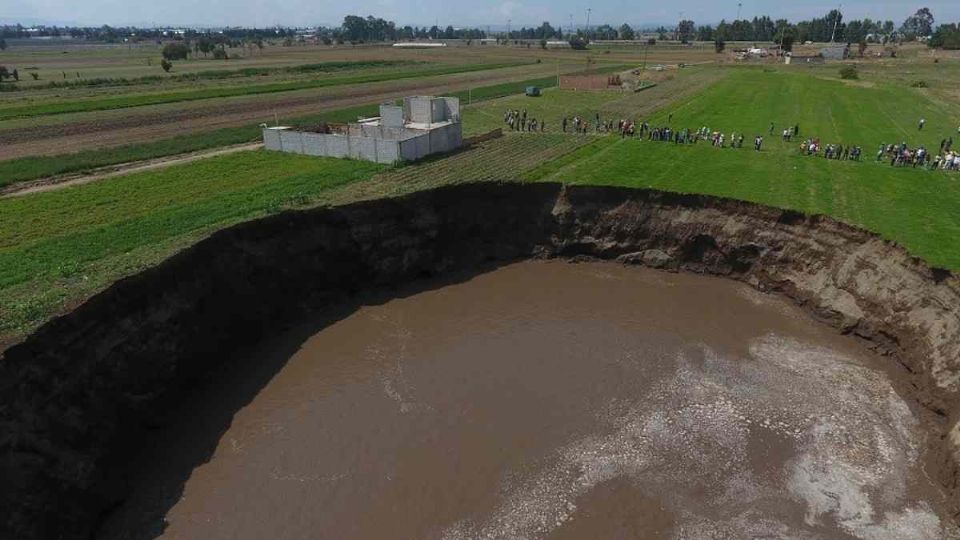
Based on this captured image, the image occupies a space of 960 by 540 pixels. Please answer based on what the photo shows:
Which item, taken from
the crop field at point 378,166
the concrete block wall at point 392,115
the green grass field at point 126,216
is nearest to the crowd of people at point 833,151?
the crop field at point 378,166

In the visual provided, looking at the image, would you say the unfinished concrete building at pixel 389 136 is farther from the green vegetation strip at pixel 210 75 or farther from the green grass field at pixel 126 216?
the green vegetation strip at pixel 210 75

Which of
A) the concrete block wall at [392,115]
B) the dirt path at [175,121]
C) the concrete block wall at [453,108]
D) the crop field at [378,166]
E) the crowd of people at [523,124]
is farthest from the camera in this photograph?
the crowd of people at [523,124]

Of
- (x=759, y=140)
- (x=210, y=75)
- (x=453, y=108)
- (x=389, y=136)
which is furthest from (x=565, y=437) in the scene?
(x=210, y=75)

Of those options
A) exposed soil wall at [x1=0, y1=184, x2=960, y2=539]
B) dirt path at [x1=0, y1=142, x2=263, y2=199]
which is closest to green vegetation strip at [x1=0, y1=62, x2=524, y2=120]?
dirt path at [x1=0, y1=142, x2=263, y2=199]

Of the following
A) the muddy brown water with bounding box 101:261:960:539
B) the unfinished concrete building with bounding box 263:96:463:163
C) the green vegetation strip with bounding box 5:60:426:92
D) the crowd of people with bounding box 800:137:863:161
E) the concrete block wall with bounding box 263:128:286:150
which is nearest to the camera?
the muddy brown water with bounding box 101:261:960:539

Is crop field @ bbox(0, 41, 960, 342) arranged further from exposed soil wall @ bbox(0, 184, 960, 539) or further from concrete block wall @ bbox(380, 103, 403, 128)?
concrete block wall @ bbox(380, 103, 403, 128)

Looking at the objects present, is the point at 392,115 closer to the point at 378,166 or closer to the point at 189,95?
the point at 378,166
